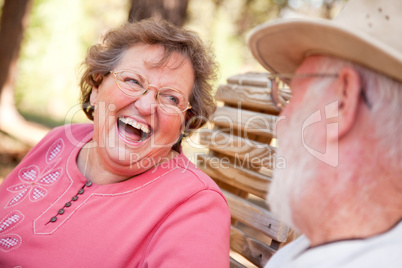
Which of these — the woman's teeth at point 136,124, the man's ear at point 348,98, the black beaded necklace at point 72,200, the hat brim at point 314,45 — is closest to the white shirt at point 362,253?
the man's ear at point 348,98

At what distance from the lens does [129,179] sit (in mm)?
2188

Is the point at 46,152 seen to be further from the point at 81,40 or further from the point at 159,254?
the point at 81,40

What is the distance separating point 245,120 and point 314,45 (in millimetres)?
1450

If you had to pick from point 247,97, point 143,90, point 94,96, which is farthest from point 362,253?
point 94,96

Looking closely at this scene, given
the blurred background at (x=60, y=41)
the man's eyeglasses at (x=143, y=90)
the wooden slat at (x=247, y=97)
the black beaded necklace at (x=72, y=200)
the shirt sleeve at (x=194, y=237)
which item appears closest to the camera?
the shirt sleeve at (x=194, y=237)

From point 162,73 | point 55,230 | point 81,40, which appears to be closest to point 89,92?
point 162,73

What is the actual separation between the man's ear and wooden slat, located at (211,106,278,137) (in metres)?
1.30

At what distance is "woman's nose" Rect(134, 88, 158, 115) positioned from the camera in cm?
216

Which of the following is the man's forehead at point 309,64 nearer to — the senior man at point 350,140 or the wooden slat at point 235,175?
the senior man at point 350,140

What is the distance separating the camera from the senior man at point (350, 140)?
1107 mm

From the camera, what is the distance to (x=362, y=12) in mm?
1160

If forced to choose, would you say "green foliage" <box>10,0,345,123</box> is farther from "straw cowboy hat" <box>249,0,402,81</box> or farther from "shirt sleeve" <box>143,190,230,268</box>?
"straw cowboy hat" <box>249,0,402,81</box>

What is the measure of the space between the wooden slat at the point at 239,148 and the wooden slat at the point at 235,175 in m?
0.07

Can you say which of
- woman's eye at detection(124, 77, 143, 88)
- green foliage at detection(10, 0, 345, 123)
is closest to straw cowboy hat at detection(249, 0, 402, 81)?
woman's eye at detection(124, 77, 143, 88)
